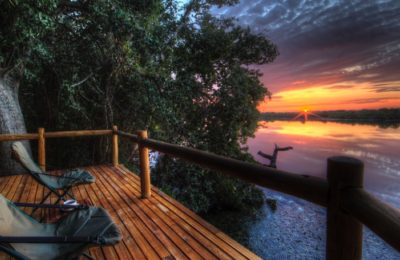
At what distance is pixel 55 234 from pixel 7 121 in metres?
4.72

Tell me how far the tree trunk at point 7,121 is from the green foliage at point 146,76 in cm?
46

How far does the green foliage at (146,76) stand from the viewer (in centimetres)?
499

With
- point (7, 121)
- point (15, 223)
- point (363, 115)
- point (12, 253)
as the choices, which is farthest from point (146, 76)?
point (363, 115)

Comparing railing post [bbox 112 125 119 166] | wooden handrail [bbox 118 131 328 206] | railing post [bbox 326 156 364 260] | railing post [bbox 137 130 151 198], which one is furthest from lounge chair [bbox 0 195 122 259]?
railing post [bbox 112 125 119 166]

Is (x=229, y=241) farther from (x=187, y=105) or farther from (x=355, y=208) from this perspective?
(x=187, y=105)

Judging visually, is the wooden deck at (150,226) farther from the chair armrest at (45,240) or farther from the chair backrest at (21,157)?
the chair armrest at (45,240)

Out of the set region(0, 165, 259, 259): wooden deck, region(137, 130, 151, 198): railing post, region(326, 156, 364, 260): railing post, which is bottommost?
region(0, 165, 259, 259): wooden deck

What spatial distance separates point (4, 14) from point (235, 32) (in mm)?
6688

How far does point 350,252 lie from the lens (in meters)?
0.84

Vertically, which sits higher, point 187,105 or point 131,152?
point 187,105

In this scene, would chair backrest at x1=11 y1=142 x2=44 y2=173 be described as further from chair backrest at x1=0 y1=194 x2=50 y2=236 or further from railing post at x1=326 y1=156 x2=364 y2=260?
railing post at x1=326 y1=156 x2=364 y2=260

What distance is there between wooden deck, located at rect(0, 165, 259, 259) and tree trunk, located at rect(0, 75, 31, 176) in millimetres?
1222

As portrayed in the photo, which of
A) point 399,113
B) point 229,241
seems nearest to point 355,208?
point 229,241

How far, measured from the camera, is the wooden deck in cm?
193
